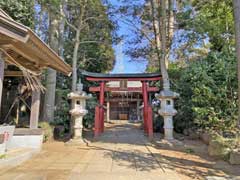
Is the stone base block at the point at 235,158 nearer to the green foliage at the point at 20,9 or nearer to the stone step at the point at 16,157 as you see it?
the stone step at the point at 16,157

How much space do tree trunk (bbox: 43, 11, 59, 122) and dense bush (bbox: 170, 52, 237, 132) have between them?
5546 millimetres

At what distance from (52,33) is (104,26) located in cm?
263

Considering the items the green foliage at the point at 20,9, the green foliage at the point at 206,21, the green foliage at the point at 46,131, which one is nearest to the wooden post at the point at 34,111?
the green foliage at the point at 46,131

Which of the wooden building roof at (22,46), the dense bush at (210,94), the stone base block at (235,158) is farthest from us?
the dense bush at (210,94)

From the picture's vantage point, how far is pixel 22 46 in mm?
5176

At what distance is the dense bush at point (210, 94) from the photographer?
7.73 meters

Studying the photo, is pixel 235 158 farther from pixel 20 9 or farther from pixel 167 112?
pixel 20 9

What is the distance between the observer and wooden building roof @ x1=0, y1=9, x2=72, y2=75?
12.6 feet

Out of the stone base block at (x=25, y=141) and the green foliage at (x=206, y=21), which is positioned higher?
the green foliage at (x=206, y=21)

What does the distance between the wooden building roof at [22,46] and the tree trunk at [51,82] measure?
305cm

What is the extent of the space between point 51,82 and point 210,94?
21.4 feet

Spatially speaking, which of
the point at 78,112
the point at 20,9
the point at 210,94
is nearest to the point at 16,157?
the point at 78,112

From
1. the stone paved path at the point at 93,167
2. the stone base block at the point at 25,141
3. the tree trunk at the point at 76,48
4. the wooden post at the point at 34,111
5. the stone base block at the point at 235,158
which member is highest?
the tree trunk at the point at 76,48

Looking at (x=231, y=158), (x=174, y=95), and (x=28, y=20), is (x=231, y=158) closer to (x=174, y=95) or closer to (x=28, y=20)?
(x=174, y=95)
